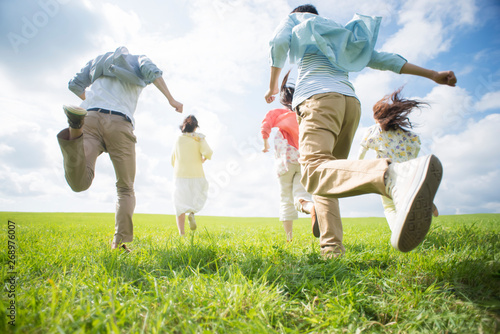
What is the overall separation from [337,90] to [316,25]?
68cm

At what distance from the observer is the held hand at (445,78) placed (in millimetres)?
2254

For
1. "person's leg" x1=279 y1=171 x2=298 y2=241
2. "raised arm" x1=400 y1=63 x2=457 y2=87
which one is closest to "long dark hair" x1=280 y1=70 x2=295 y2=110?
"person's leg" x1=279 y1=171 x2=298 y2=241

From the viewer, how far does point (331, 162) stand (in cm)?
190

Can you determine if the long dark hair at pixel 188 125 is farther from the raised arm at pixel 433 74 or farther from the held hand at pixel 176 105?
the raised arm at pixel 433 74

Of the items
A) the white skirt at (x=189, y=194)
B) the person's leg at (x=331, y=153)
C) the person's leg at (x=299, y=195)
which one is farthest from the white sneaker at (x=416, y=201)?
the white skirt at (x=189, y=194)

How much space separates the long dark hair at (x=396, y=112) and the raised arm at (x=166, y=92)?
3.09m

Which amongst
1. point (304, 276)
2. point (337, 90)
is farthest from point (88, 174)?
point (337, 90)

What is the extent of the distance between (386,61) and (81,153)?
315 cm

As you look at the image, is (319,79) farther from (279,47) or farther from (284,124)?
(284,124)

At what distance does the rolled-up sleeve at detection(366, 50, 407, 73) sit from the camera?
95.8 inches

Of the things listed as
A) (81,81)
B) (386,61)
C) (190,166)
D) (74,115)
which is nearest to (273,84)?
(386,61)

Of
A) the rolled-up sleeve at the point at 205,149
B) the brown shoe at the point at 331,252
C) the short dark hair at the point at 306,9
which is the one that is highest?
the short dark hair at the point at 306,9

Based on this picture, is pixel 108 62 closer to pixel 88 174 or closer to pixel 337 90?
pixel 88 174

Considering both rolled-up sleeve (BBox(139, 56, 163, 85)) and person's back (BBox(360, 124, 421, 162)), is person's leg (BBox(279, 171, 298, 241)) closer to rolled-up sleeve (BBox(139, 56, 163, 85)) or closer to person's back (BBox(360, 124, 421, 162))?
person's back (BBox(360, 124, 421, 162))
